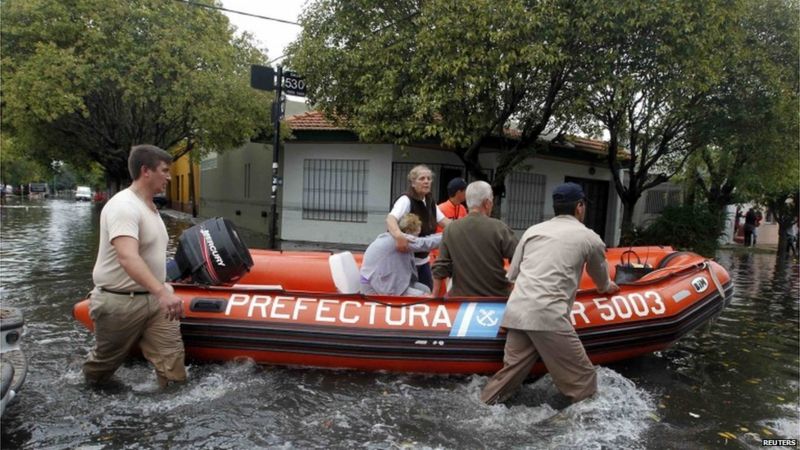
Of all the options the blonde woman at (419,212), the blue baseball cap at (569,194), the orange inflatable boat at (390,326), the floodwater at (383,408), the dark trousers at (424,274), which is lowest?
the floodwater at (383,408)

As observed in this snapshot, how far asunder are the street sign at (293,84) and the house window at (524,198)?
20.1ft

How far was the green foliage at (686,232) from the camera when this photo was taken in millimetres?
14102

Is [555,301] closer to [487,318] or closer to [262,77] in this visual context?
[487,318]

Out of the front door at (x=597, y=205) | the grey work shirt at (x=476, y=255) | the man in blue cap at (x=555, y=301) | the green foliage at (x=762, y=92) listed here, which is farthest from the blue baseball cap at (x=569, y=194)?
the front door at (x=597, y=205)

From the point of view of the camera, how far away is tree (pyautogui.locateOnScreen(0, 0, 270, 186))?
1277 cm

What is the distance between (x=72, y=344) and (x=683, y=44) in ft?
29.9

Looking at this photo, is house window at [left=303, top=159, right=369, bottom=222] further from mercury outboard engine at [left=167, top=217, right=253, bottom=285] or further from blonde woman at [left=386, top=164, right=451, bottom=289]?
mercury outboard engine at [left=167, top=217, right=253, bottom=285]

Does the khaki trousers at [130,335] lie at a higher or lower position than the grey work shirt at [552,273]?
lower

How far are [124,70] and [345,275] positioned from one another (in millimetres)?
11483

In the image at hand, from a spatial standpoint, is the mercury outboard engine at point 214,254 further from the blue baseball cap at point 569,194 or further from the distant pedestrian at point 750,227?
the distant pedestrian at point 750,227

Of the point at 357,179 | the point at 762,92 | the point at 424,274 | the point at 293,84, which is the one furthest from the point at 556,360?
the point at 357,179

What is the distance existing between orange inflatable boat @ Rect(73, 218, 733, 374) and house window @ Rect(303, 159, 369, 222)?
29.6 ft

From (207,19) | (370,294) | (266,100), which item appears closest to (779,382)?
(370,294)

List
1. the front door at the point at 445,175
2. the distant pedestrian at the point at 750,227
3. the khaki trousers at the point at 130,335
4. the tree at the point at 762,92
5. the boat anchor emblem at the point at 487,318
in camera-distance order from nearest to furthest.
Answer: the khaki trousers at the point at 130,335
the boat anchor emblem at the point at 487,318
the tree at the point at 762,92
the front door at the point at 445,175
the distant pedestrian at the point at 750,227
